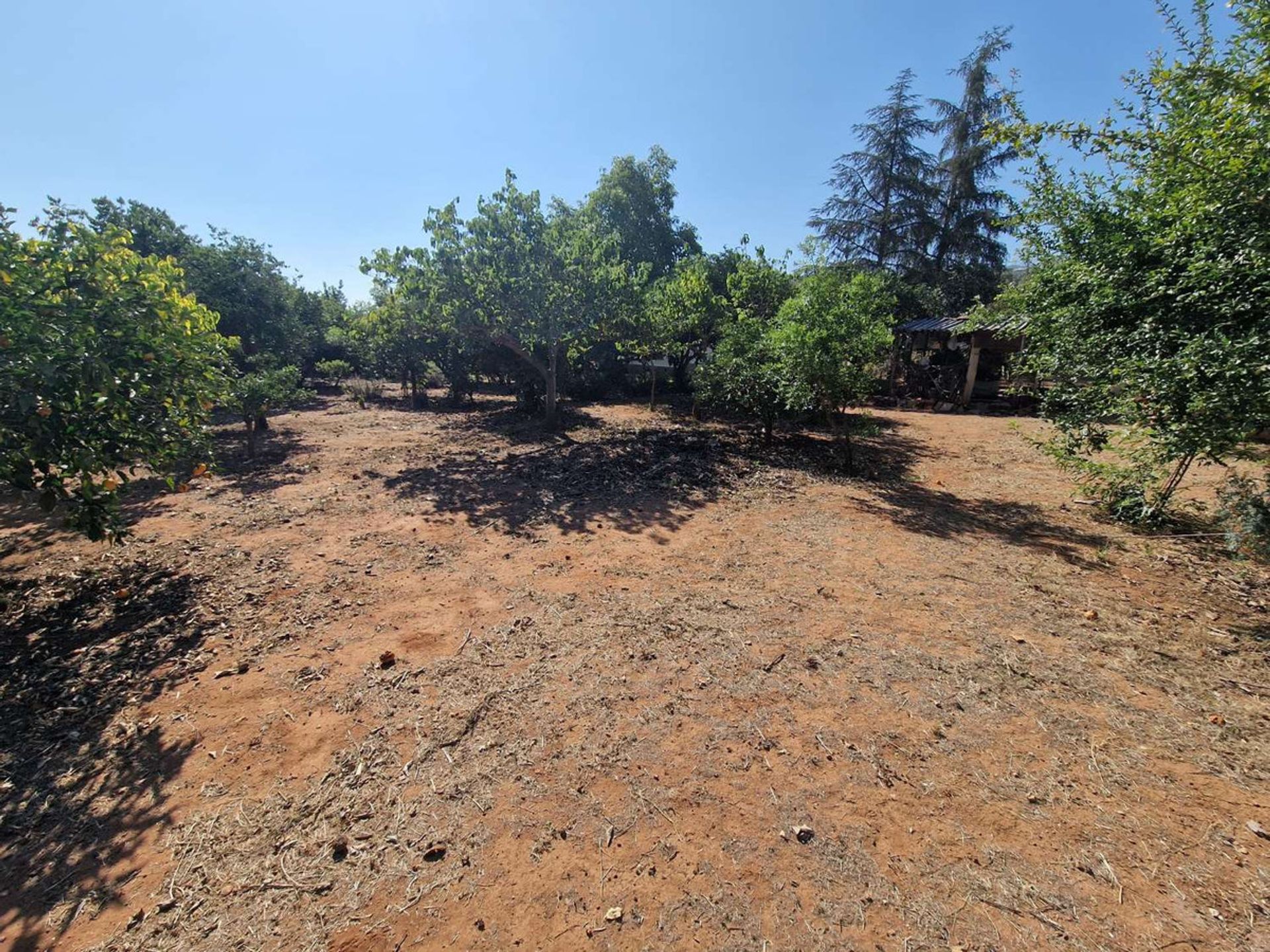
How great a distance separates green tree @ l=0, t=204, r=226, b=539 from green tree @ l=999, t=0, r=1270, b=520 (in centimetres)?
796

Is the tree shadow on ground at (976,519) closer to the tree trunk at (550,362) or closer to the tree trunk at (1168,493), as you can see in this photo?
the tree trunk at (1168,493)

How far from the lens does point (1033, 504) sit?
7.22 meters

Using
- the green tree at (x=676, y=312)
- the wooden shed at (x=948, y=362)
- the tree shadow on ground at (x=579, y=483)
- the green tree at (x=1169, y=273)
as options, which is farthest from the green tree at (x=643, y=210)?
the green tree at (x=1169, y=273)

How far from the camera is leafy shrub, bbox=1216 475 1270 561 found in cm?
423

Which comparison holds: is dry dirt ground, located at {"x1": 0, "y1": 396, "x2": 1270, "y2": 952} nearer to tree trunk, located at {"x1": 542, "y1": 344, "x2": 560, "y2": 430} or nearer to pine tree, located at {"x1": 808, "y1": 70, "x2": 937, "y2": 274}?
tree trunk, located at {"x1": 542, "y1": 344, "x2": 560, "y2": 430}

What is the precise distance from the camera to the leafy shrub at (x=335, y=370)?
19.6 meters

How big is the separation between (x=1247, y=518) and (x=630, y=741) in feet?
19.5

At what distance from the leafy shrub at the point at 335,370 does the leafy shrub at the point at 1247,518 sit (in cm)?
2382

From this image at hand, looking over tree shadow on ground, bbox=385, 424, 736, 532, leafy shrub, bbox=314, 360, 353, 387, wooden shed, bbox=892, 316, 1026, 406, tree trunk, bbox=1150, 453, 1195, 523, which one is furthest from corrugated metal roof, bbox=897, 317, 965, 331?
leafy shrub, bbox=314, 360, 353, 387

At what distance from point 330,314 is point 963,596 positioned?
24.9 meters

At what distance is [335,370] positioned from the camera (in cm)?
2006

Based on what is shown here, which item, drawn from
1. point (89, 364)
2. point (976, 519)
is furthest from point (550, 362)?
point (976, 519)

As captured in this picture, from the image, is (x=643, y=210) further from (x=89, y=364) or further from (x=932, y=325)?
(x=89, y=364)

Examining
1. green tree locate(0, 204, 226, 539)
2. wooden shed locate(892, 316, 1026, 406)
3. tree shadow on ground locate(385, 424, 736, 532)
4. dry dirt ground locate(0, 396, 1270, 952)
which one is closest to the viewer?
dry dirt ground locate(0, 396, 1270, 952)
